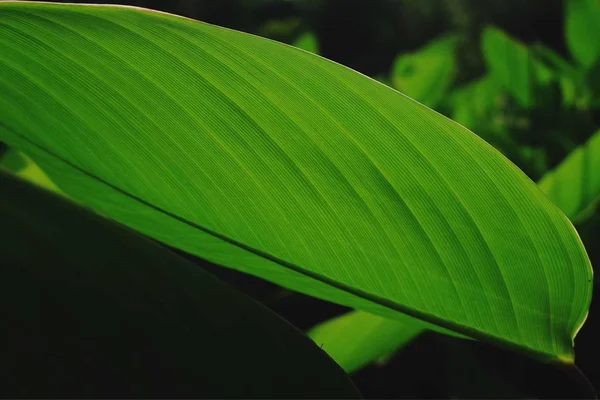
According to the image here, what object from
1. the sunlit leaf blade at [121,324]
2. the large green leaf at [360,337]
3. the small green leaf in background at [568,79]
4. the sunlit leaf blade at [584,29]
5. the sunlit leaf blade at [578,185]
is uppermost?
the sunlit leaf blade at [584,29]

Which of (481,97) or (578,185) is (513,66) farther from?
(578,185)

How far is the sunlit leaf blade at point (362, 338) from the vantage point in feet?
1.89

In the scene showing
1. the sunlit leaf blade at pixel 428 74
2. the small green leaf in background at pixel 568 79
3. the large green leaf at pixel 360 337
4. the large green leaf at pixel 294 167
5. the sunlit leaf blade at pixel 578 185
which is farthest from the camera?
the sunlit leaf blade at pixel 428 74

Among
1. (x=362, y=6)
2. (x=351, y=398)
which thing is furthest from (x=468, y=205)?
(x=362, y=6)

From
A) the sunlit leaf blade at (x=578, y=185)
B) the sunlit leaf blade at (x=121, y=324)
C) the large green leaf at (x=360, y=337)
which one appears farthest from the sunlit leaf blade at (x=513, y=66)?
the sunlit leaf blade at (x=121, y=324)

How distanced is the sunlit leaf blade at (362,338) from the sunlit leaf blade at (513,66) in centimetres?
102

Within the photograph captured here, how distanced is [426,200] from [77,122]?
25 cm

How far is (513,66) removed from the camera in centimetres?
148

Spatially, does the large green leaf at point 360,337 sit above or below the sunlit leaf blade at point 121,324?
below

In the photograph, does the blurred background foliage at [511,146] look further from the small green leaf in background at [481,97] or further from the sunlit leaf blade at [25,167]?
the sunlit leaf blade at [25,167]

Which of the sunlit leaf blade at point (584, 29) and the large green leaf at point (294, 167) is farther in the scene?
the sunlit leaf blade at point (584, 29)

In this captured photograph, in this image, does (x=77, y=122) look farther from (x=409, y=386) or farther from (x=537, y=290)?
(x=409, y=386)

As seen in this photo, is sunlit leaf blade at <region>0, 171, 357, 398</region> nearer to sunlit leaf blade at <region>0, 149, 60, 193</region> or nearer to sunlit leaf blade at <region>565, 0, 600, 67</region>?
sunlit leaf blade at <region>0, 149, 60, 193</region>

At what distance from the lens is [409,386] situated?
2.56 ft
